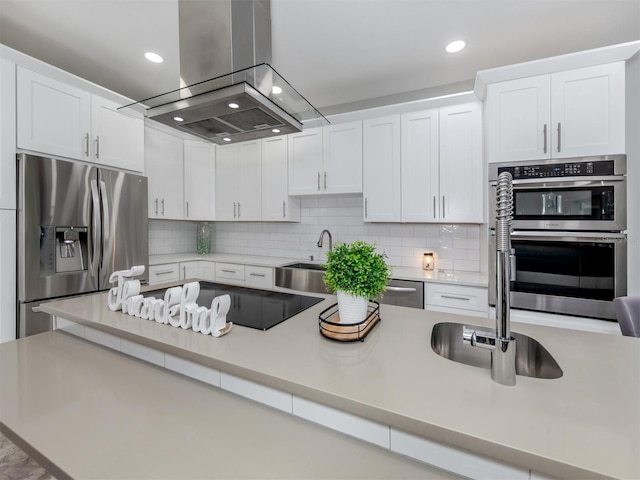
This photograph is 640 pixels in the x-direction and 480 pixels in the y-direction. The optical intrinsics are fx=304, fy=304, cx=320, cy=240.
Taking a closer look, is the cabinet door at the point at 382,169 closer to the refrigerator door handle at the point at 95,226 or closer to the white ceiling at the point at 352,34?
the white ceiling at the point at 352,34

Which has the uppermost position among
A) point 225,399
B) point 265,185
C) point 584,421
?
point 265,185

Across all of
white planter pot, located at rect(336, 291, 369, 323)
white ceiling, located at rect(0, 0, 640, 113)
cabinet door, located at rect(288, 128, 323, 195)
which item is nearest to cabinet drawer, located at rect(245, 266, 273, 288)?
cabinet door, located at rect(288, 128, 323, 195)

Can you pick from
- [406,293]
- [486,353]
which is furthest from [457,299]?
[486,353]

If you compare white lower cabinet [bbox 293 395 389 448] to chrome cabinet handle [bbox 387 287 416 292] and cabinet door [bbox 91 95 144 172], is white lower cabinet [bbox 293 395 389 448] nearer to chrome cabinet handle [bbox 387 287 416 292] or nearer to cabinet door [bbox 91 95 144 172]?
chrome cabinet handle [bbox 387 287 416 292]

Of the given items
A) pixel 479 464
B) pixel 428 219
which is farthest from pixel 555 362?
pixel 428 219

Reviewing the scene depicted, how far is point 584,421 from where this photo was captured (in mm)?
651

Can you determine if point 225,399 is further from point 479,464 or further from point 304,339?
point 479,464

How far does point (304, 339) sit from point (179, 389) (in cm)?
46

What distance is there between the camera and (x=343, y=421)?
835 mm

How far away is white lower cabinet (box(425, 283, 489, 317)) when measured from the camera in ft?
7.82

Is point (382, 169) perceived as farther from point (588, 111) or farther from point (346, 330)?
point (346, 330)

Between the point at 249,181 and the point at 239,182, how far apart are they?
161 mm

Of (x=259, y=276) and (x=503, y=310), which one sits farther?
(x=259, y=276)

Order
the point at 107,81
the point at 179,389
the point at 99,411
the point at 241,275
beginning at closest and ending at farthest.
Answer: the point at 99,411 → the point at 179,389 → the point at 107,81 → the point at 241,275
